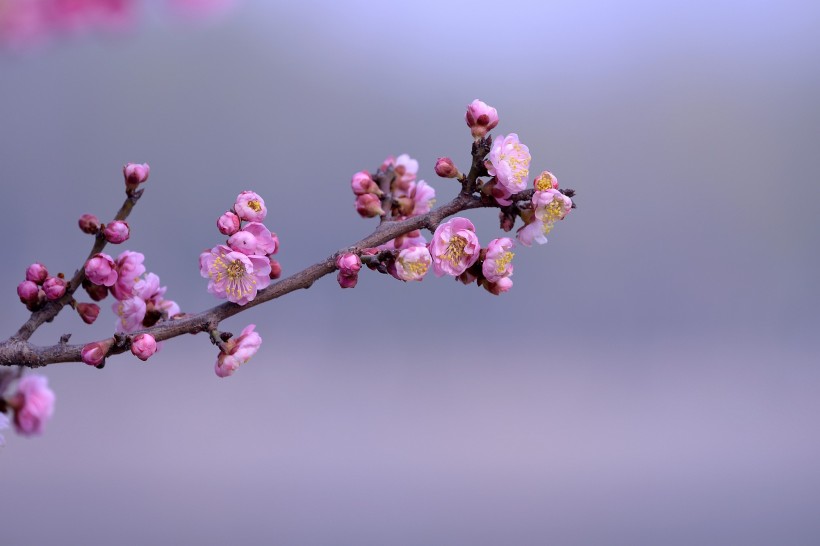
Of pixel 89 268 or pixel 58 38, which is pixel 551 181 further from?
pixel 58 38

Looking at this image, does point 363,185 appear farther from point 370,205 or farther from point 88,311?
point 88,311

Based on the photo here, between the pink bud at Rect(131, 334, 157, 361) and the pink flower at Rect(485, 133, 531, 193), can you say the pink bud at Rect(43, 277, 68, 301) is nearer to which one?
the pink bud at Rect(131, 334, 157, 361)

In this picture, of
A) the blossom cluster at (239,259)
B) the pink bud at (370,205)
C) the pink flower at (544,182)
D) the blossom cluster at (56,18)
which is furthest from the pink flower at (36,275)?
the blossom cluster at (56,18)

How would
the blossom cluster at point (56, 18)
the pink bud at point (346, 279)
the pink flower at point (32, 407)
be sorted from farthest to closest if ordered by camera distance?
the blossom cluster at point (56, 18) → the pink bud at point (346, 279) → the pink flower at point (32, 407)

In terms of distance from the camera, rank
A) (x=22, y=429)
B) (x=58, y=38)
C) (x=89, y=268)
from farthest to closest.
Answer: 1. (x=58, y=38)
2. (x=89, y=268)
3. (x=22, y=429)

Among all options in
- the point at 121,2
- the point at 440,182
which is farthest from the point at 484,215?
the point at 121,2

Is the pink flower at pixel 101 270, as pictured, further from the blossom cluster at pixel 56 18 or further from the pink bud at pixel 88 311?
the blossom cluster at pixel 56 18

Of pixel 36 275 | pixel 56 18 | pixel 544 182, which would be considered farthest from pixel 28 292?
pixel 56 18

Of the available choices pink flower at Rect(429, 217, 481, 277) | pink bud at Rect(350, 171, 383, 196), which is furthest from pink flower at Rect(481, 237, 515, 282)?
pink bud at Rect(350, 171, 383, 196)
